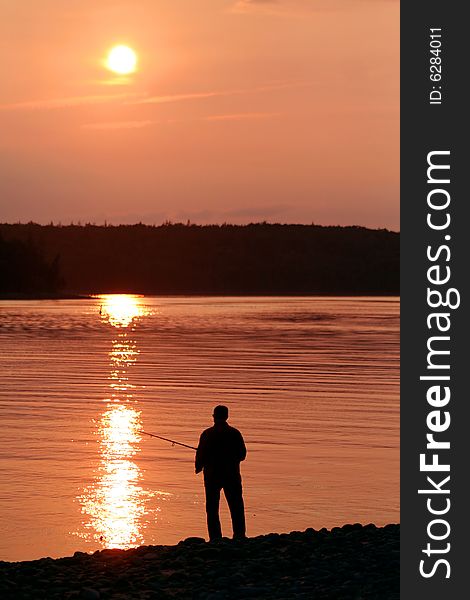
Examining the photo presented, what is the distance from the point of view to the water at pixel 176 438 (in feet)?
58.2

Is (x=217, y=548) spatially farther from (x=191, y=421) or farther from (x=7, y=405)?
(x=7, y=405)

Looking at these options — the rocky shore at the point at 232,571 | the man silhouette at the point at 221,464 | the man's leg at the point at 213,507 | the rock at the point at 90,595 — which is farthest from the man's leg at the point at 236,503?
the rock at the point at 90,595

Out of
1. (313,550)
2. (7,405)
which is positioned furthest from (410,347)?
(7,405)

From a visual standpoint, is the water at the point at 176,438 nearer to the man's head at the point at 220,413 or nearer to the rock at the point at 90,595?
the man's head at the point at 220,413

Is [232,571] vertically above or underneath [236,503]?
underneath

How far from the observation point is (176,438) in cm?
2580

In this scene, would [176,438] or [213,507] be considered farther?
[176,438]

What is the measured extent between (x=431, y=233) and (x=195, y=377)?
28956mm

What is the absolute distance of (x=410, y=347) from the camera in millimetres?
12602

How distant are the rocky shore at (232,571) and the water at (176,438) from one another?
96.4 inches

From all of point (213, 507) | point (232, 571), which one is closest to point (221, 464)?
point (213, 507)

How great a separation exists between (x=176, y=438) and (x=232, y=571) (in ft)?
42.7

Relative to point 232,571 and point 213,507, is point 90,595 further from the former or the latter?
point 213,507

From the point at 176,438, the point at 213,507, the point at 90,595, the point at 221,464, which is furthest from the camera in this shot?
the point at 176,438
